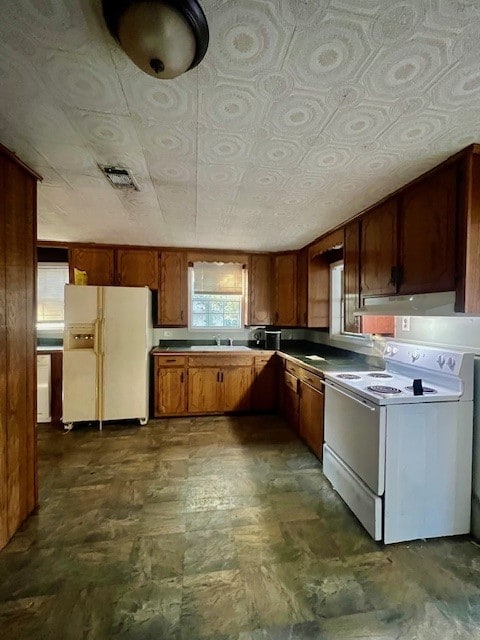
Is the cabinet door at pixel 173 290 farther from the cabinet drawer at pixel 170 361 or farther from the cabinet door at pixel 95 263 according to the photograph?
the cabinet door at pixel 95 263

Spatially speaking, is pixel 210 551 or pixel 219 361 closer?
pixel 210 551

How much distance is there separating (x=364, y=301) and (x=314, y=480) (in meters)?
1.57

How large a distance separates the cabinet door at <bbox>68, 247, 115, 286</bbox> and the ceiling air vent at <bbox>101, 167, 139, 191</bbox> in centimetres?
197

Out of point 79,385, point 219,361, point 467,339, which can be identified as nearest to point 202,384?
point 219,361

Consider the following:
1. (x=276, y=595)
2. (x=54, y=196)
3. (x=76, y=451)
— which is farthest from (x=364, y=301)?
(x=76, y=451)

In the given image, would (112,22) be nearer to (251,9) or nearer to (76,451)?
(251,9)

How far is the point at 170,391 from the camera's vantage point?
12.6 ft

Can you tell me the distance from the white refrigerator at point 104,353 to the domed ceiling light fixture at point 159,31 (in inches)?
111

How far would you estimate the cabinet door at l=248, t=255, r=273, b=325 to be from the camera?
4.30 meters

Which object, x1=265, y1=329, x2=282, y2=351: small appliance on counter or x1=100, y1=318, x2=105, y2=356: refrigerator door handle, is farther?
x1=265, y1=329, x2=282, y2=351: small appliance on counter

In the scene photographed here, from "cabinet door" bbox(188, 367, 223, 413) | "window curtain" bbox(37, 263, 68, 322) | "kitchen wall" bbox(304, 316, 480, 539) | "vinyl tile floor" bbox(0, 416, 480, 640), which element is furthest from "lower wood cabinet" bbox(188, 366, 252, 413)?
"window curtain" bbox(37, 263, 68, 322)

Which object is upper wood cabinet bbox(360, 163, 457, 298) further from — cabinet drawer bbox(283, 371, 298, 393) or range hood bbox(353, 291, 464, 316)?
cabinet drawer bbox(283, 371, 298, 393)

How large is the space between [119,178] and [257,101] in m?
1.14

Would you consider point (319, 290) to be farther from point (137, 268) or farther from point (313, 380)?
point (137, 268)
